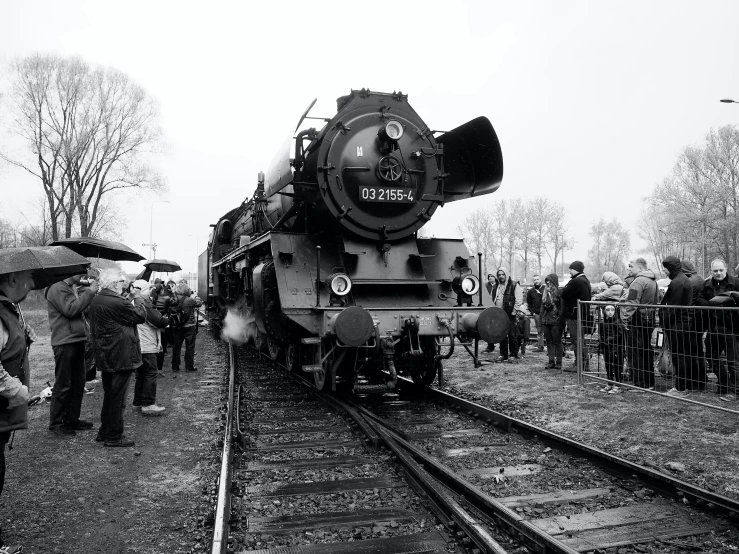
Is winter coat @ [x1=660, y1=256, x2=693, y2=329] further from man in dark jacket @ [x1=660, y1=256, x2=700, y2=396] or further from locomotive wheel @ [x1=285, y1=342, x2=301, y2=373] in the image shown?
locomotive wheel @ [x1=285, y1=342, x2=301, y2=373]

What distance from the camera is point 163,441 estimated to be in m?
5.41

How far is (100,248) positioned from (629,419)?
6212 mm

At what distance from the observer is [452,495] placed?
12.6 ft

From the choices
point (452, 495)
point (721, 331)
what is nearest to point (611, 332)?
point (721, 331)

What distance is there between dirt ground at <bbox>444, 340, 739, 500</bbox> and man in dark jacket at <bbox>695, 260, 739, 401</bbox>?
272mm

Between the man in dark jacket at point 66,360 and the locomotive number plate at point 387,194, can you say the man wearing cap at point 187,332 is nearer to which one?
the man in dark jacket at point 66,360

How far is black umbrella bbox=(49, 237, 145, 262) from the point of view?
6.57m

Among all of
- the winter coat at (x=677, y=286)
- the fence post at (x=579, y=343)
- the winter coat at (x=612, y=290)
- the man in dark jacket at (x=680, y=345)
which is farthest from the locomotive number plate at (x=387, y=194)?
the winter coat at (x=612, y=290)

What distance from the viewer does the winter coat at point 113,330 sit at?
205 inches

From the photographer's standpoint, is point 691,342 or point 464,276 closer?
point 691,342

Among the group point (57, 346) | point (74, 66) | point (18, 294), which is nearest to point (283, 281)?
point (57, 346)

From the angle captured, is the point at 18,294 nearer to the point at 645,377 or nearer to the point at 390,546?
the point at 390,546

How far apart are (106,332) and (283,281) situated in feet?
5.99

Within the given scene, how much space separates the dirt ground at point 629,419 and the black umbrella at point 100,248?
14.8 ft
